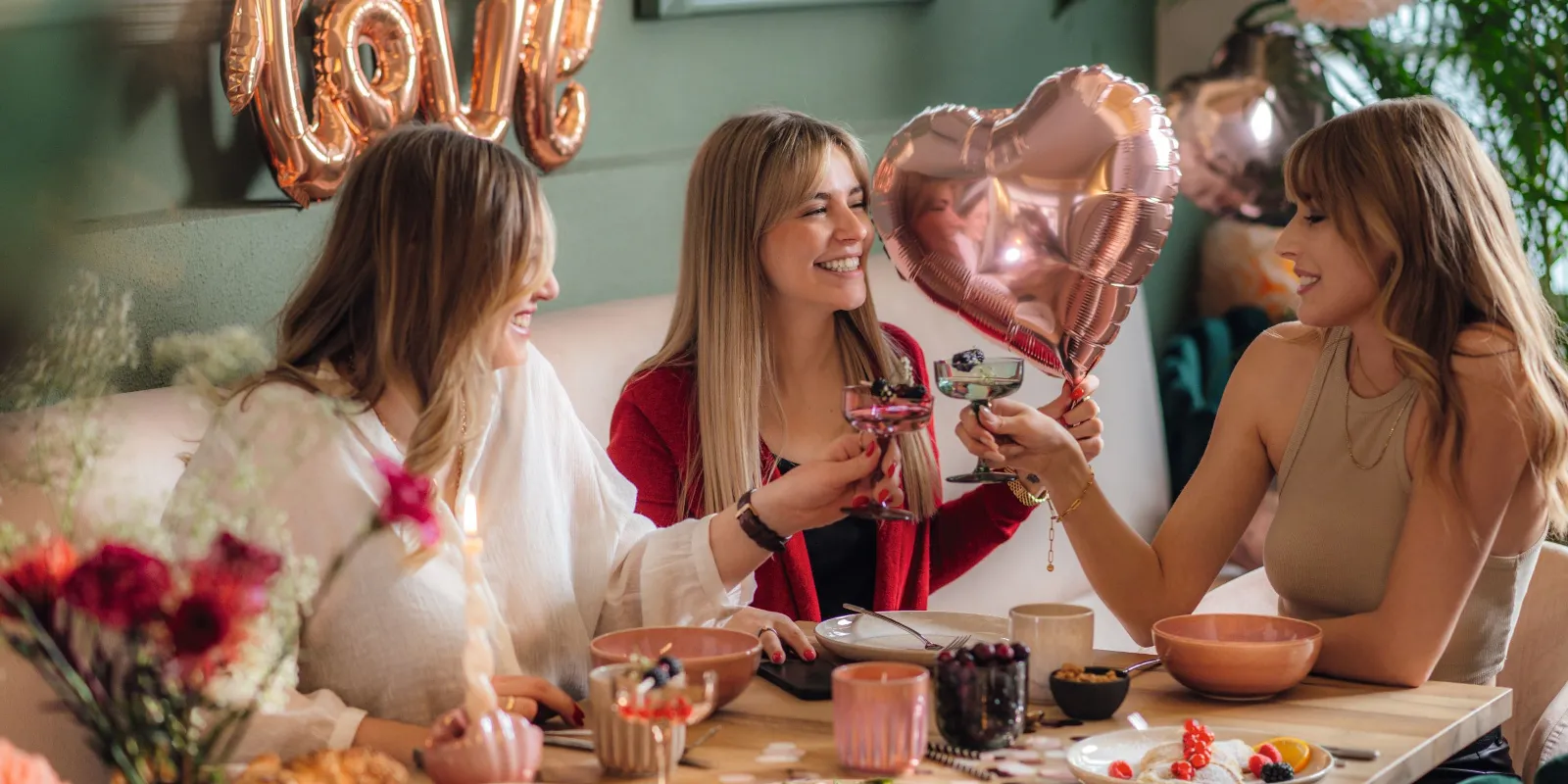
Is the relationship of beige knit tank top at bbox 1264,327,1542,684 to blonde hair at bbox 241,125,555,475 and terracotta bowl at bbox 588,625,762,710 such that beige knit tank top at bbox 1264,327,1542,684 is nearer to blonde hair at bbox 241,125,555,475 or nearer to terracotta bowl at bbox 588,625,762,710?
terracotta bowl at bbox 588,625,762,710

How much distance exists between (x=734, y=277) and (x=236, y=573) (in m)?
1.43

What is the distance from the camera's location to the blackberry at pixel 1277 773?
1374mm

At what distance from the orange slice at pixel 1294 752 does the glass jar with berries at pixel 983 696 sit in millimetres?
222

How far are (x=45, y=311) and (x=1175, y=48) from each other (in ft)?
10.7

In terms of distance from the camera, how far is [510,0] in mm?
2545

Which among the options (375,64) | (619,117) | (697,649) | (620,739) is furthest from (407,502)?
(619,117)

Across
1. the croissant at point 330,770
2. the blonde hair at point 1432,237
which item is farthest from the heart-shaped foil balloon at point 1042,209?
the croissant at point 330,770

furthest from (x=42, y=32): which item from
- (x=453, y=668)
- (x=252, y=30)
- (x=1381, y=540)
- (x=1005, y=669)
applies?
(x=1381, y=540)

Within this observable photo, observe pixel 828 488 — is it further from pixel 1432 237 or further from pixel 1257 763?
pixel 1432 237

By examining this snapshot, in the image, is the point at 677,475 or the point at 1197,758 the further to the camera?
the point at 677,475

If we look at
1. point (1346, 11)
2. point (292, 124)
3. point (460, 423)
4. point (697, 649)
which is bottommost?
point (697, 649)

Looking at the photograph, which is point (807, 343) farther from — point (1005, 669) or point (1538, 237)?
point (1538, 237)

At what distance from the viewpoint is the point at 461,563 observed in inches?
66.9

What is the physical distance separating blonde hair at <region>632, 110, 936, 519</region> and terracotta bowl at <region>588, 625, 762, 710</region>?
2.14ft
